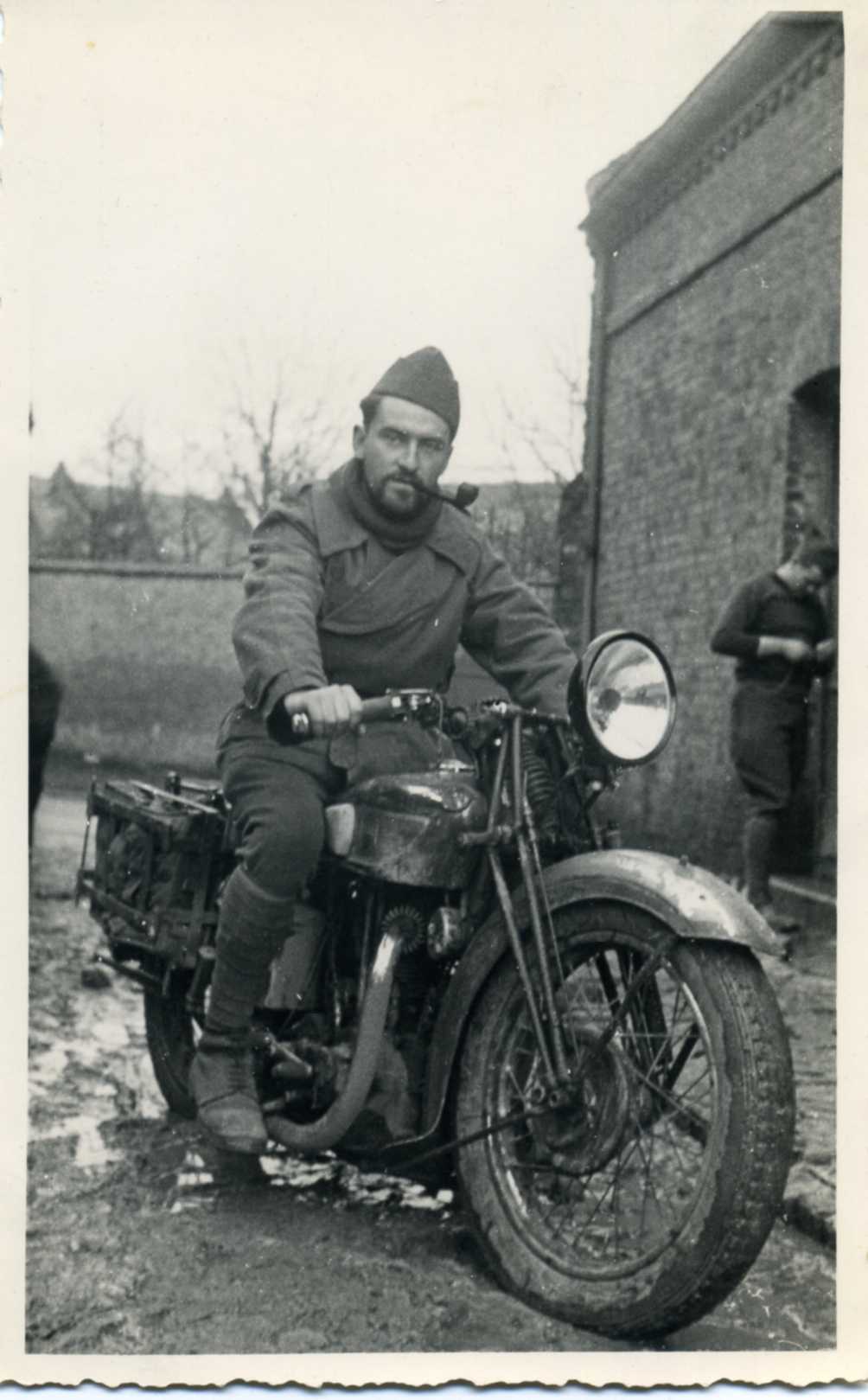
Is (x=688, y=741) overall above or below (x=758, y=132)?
below

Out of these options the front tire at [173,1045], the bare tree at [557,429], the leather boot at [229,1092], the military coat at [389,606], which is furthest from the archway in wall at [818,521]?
the front tire at [173,1045]

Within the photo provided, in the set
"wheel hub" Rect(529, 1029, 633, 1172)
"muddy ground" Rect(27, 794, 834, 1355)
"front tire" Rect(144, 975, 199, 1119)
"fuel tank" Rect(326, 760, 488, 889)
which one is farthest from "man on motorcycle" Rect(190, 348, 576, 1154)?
→ "wheel hub" Rect(529, 1029, 633, 1172)

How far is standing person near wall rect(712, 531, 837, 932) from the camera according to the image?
14.9ft

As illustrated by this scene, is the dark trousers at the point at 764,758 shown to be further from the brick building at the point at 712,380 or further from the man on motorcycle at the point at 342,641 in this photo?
the man on motorcycle at the point at 342,641

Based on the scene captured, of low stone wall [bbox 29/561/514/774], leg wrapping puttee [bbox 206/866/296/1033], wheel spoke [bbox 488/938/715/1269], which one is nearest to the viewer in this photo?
wheel spoke [bbox 488/938/715/1269]

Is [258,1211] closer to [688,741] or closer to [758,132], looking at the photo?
[688,741]

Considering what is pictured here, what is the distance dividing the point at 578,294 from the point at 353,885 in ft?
5.21

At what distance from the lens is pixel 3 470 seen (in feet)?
10.1

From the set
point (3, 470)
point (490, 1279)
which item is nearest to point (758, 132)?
point (3, 470)

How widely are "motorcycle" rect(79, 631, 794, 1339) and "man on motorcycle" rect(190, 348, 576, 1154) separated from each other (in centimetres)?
9

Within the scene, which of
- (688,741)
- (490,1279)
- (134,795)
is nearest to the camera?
(490,1279)

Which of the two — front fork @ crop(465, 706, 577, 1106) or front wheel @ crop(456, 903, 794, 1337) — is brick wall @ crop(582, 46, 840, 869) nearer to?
front fork @ crop(465, 706, 577, 1106)

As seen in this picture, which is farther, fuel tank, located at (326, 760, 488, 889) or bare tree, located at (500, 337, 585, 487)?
bare tree, located at (500, 337, 585, 487)

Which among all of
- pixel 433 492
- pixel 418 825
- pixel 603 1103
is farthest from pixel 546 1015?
pixel 433 492
